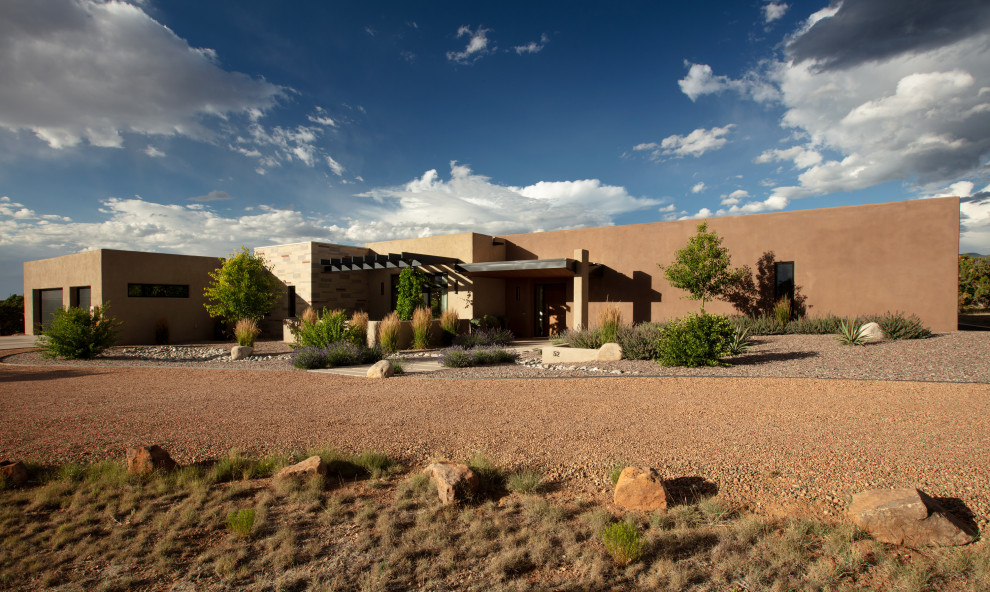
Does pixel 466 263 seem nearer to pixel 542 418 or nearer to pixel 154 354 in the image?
pixel 154 354

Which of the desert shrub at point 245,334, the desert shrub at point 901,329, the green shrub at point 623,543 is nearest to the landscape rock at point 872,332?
the desert shrub at point 901,329

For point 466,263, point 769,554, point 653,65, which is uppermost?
point 653,65

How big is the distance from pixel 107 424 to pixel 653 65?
11619 millimetres

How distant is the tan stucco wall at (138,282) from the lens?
15.4 m

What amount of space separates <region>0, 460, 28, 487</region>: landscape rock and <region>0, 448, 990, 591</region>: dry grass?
0.15 m

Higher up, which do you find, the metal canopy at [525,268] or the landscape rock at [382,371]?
the metal canopy at [525,268]

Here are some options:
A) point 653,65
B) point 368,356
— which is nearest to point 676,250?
point 653,65

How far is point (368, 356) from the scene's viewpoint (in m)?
10.3

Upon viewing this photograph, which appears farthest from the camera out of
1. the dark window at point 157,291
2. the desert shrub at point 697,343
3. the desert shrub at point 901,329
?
the dark window at point 157,291

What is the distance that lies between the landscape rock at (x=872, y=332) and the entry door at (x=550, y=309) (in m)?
7.93

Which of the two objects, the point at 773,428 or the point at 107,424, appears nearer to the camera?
the point at 773,428

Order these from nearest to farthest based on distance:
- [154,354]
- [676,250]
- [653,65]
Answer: [653,65]
[154,354]
[676,250]

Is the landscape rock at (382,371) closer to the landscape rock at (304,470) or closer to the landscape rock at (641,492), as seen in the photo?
the landscape rock at (304,470)

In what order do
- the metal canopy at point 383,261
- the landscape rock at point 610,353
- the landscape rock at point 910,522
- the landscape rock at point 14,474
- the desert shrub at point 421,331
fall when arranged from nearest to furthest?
the landscape rock at point 910,522 → the landscape rock at point 14,474 → the landscape rock at point 610,353 → the desert shrub at point 421,331 → the metal canopy at point 383,261
